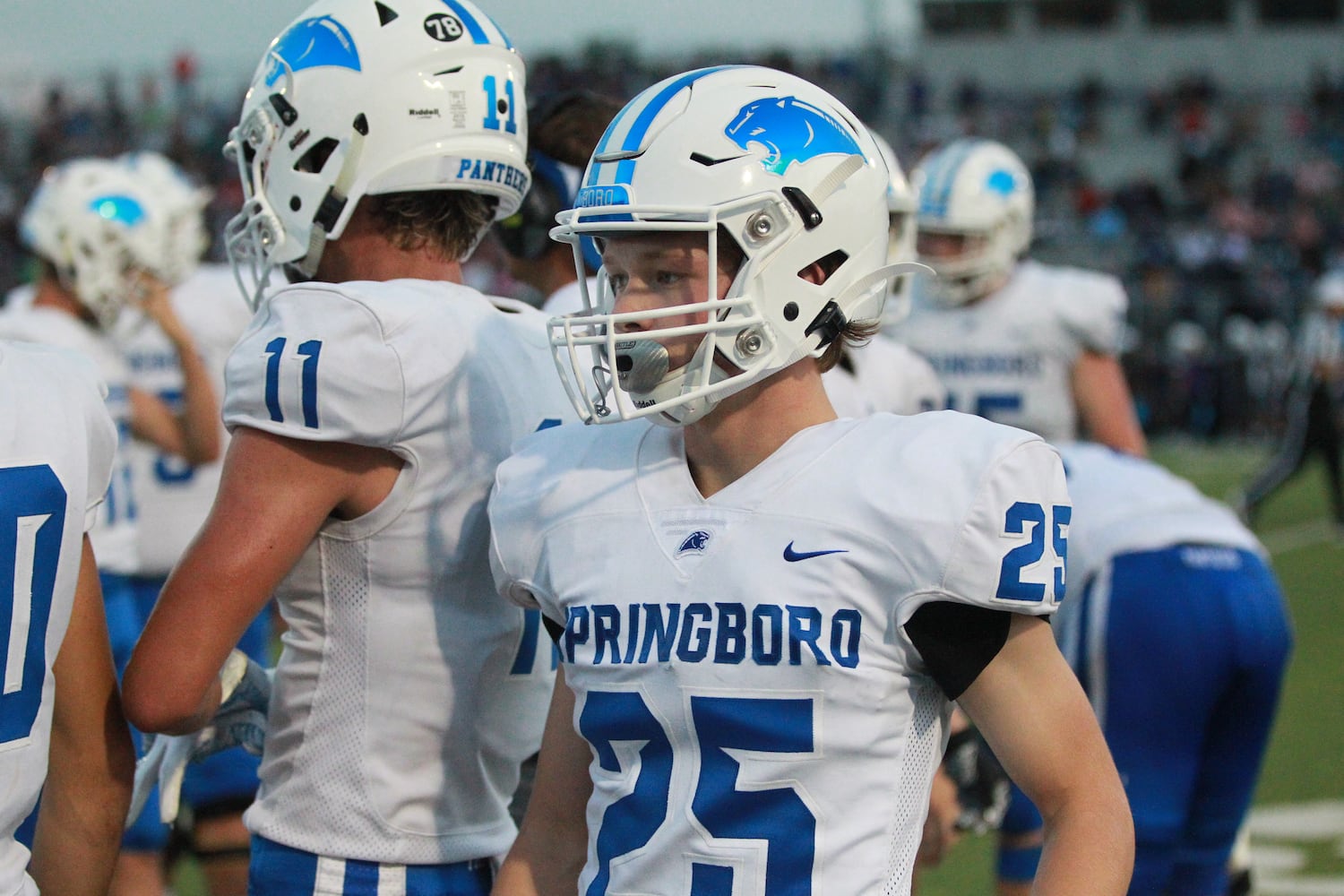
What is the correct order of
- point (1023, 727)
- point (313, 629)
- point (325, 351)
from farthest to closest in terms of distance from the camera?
1. point (313, 629)
2. point (325, 351)
3. point (1023, 727)

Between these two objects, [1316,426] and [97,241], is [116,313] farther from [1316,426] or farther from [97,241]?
[1316,426]

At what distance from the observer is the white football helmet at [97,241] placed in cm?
542

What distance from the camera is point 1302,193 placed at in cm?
2386

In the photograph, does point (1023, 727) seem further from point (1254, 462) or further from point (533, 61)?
point (533, 61)

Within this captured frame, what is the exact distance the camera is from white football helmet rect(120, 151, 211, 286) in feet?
19.4

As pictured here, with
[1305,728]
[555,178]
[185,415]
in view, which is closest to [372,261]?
[555,178]

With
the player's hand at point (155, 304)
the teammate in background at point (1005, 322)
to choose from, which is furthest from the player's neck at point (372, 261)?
the teammate in background at point (1005, 322)

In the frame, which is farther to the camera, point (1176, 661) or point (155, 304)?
point (155, 304)

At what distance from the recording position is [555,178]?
320 cm

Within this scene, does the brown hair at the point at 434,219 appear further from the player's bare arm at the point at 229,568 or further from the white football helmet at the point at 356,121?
the player's bare arm at the point at 229,568

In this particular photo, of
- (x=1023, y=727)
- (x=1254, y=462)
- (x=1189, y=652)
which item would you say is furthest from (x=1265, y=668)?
(x=1254, y=462)

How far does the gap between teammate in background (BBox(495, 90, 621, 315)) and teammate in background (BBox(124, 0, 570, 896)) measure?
0.61 m

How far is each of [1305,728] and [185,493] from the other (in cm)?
478

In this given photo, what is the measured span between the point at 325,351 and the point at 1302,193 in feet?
79.0
